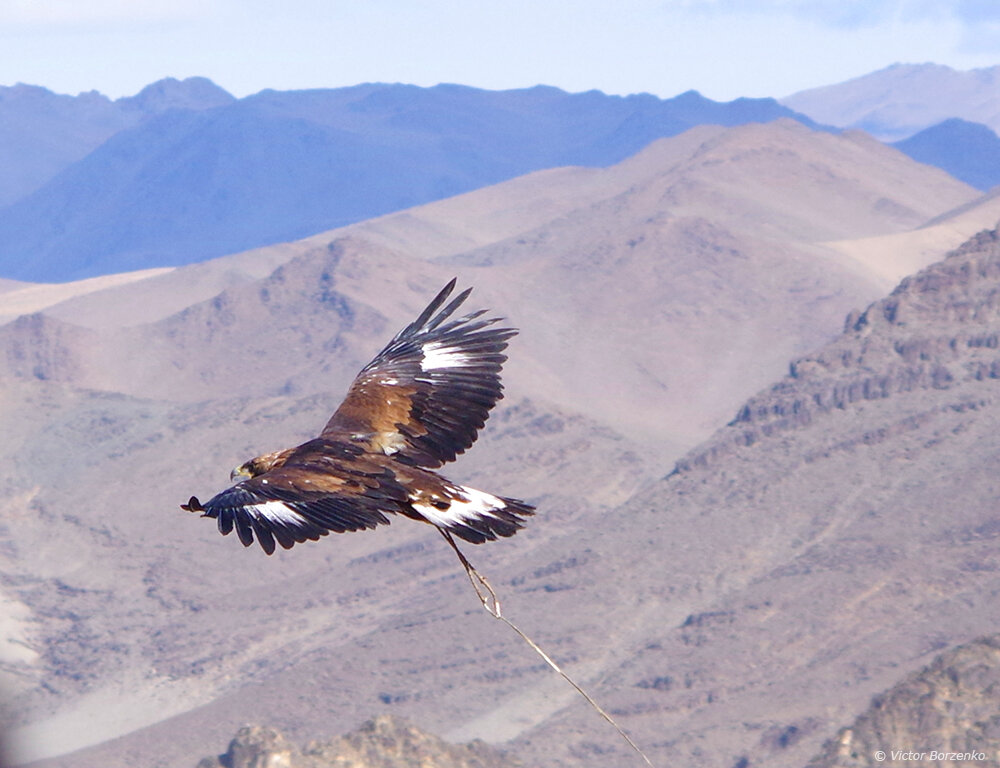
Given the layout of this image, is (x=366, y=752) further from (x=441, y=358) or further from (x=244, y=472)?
(x=244, y=472)

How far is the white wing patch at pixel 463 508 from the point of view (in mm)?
6398

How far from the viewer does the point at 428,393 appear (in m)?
8.16

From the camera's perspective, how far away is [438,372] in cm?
838

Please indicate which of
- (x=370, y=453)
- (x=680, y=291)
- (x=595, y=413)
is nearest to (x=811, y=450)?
(x=595, y=413)

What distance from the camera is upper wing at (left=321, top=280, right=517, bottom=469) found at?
25.3ft

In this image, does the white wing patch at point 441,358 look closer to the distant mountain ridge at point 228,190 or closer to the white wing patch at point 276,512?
the white wing patch at point 276,512

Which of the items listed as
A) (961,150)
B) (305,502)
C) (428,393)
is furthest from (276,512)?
(961,150)

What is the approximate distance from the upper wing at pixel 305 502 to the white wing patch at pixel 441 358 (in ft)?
5.68

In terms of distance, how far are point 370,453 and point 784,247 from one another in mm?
86730

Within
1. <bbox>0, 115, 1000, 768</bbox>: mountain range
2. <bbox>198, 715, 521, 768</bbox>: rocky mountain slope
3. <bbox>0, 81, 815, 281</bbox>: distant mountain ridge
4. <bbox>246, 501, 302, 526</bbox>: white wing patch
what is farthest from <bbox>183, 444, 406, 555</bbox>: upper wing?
<bbox>0, 81, 815, 281</bbox>: distant mountain ridge

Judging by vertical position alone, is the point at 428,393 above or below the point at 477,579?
above

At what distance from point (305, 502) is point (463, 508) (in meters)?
0.77

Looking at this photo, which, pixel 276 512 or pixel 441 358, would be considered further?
pixel 441 358

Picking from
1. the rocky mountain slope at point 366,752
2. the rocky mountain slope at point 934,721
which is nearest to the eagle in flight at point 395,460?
the rocky mountain slope at point 366,752
